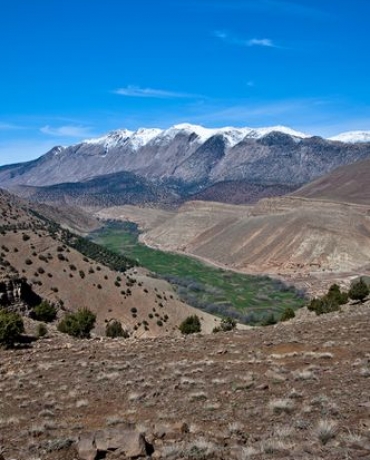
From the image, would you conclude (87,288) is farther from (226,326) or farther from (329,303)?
(329,303)

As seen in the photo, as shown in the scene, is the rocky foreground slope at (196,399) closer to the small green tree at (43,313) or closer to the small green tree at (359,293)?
the small green tree at (43,313)

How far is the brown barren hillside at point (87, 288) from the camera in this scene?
66125 millimetres

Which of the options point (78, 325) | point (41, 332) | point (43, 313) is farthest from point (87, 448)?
point (43, 313)

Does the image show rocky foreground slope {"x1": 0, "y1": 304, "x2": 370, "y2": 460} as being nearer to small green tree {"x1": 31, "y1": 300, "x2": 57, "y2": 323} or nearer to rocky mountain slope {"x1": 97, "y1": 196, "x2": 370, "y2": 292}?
small green tree {"x1": 31, "y1": 300, "x2": 57, "y2": 323}

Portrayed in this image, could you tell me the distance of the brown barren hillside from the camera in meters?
66.1

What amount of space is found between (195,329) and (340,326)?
20393 mm

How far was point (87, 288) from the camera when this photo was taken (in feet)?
233

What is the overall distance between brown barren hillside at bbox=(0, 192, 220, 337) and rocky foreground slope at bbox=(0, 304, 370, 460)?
1459 inches

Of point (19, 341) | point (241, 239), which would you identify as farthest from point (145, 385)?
point (241, 239)

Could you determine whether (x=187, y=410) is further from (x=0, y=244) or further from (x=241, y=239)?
(x=241, y=239)

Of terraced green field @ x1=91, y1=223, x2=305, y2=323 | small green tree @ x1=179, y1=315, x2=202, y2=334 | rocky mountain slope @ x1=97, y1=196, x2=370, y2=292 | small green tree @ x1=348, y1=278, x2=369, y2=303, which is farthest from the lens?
rocky mountain slope @ x1=97, y1=196, x2=370, y2=292

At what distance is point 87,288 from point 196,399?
188 feet

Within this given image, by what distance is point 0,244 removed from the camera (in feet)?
261

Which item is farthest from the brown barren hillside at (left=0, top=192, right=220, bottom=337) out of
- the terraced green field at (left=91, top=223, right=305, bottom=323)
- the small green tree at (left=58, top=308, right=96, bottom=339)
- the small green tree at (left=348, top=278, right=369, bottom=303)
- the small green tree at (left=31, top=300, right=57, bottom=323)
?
the terraced green field at (left=91, top=223, right=305, bottom=323)
